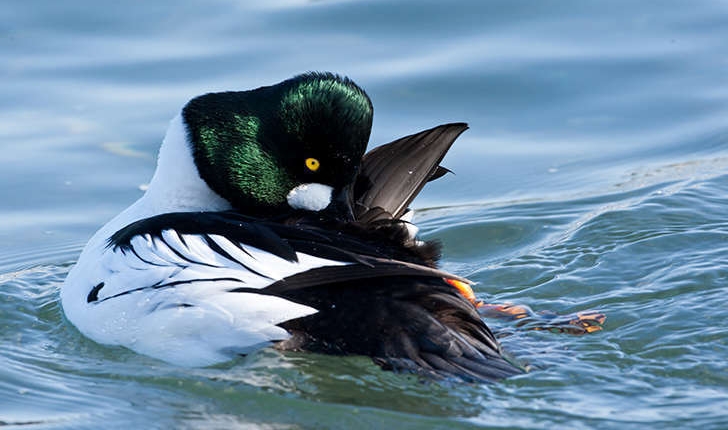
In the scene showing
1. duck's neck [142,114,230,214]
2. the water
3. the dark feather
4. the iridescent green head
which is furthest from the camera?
duck's neck [142,114,230,214]

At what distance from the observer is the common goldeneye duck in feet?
15.6

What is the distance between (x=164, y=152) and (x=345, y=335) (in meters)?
1.73

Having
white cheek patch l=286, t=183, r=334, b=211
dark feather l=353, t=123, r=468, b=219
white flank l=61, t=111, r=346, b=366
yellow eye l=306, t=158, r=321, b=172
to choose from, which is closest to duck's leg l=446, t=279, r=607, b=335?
dark feather l=353, t=123, r=468, b=219

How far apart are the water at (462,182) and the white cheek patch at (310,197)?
1.00 meters

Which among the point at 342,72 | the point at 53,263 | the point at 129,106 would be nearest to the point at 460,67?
the point at 342,72

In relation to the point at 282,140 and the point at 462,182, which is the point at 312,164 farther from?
the point at 462,182

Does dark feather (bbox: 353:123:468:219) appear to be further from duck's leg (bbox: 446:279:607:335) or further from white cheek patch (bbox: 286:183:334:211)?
duck's leg (bbox: 446:279:607:335)

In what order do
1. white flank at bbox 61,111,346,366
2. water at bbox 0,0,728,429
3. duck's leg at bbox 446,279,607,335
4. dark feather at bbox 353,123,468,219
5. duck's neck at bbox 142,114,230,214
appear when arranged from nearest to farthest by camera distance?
water at bbox 0,0,728,429
white flank at bbox 61,111,346,366
duck's leg at bbox 446,279,607,335
dark feather at bbox 353,123,468,219
duck's neck at bbox 142,114,230,214

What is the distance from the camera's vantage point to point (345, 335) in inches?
188

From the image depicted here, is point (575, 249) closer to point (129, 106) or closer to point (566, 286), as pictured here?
point (566, 286)

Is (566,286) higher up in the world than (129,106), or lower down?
lower down

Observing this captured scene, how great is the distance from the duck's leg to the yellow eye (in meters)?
0.84

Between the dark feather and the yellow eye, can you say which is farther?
the dark feather

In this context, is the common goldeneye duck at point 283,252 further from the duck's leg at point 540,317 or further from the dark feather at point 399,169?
the duck's leg at point 540,317
